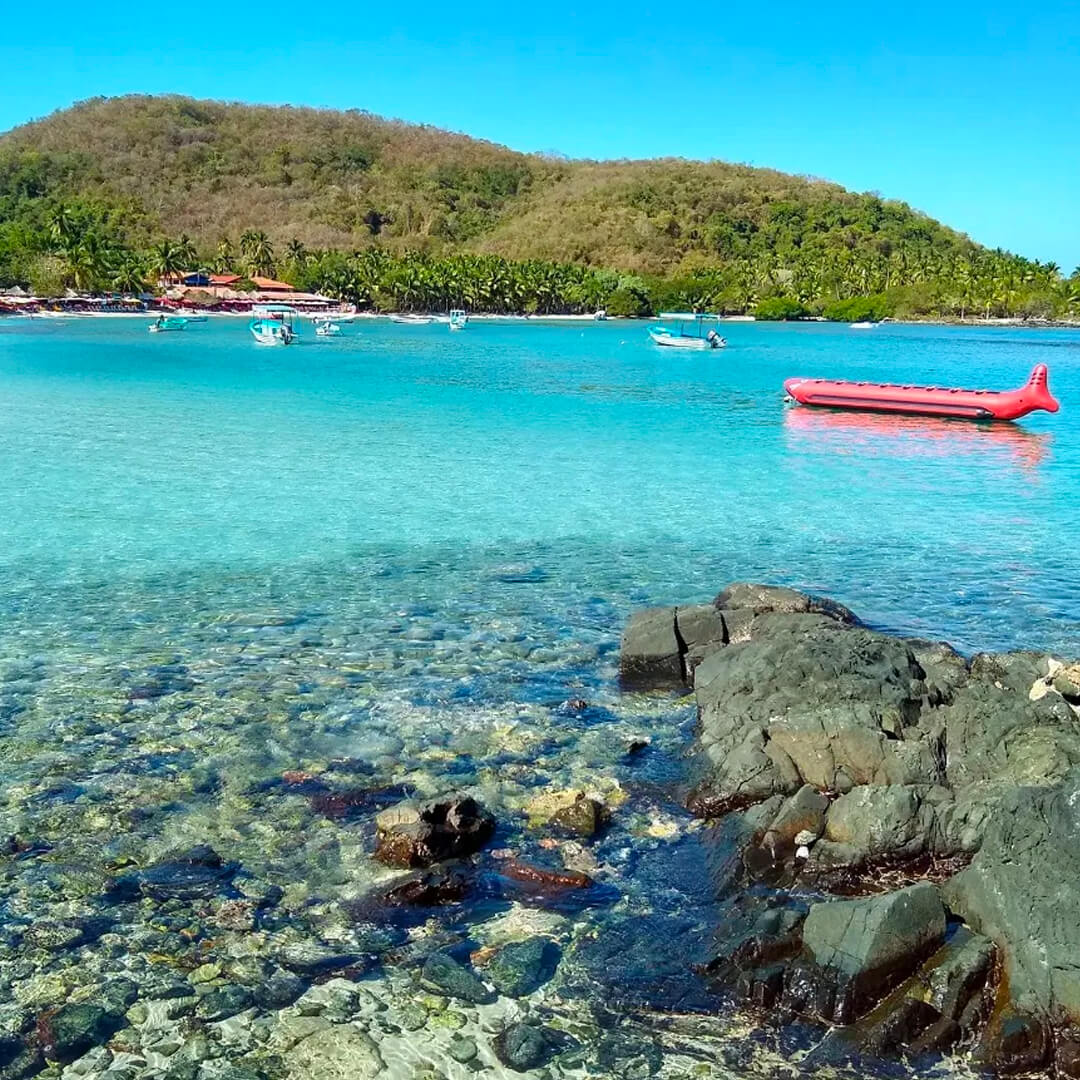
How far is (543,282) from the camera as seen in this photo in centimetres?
17750

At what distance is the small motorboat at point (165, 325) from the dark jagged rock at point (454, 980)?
111 meters

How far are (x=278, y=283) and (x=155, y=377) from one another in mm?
108346

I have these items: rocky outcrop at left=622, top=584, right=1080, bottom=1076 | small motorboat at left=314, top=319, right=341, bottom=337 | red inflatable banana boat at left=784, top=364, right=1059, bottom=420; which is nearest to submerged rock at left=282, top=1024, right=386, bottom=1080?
rocky outcrop at left=622, top=584, right=1080, bottom=1076

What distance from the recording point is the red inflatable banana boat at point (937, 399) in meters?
44.2

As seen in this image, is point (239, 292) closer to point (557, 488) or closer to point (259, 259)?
point (259, 259)

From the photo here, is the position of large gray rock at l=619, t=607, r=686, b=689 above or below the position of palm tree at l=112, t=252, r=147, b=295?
below

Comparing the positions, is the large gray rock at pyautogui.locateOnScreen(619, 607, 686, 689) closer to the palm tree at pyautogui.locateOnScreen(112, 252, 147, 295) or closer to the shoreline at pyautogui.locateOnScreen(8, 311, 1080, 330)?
the shoreline at pyautogui.locateOnScreen(8, 311, 1080, 330)

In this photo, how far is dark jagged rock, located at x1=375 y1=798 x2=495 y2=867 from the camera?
8656 millimetres

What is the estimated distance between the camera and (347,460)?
102 ft

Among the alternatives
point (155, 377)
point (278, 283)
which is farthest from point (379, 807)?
point (278, 283)

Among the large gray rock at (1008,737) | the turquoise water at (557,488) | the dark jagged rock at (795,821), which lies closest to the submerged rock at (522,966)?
the dark jagged rock at (795,821)

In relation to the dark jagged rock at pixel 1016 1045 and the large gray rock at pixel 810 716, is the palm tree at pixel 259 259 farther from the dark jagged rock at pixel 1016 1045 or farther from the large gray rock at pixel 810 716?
the dark jagged rock at pixel 1016 1045

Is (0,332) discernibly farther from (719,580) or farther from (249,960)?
(249,960)

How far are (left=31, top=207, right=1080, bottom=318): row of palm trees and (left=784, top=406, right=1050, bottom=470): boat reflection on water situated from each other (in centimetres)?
12903
